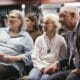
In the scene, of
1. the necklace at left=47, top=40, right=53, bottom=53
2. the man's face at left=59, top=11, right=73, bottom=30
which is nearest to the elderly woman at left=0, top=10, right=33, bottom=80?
the necklace at left=47, top=40, right=53, bottom=53

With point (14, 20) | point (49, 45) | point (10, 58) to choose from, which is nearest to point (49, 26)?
point (49, 45)

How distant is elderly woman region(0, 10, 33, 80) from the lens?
264cm

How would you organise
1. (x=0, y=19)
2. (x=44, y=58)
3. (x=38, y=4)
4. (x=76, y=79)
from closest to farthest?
(x=76, y=79) → (x=44, y=58) → (x=0, y=19) → (x=38, y=4)

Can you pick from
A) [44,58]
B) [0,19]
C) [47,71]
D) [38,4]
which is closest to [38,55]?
[44,58]

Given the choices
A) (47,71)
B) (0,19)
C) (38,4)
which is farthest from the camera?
(38,4)

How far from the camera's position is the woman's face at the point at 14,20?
282cm

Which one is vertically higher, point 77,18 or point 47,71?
point 77,18

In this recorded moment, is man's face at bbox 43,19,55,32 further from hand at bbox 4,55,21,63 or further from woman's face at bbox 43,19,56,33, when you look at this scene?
A: hand at bbox 4,55,21,63

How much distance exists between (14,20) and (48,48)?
0.57 metres

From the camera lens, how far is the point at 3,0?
5.71 meters

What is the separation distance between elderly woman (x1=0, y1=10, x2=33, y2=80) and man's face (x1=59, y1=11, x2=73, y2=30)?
0.54 metres

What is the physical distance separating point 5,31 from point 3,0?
116 inches

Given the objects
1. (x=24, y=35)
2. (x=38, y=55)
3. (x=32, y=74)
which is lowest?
(x=32, y=74)

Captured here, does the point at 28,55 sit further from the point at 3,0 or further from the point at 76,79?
the point at 3,0
